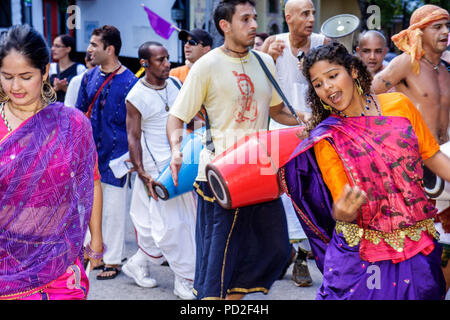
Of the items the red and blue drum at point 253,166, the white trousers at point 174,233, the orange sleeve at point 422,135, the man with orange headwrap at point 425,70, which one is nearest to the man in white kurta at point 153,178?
the white trousers at point 174,233

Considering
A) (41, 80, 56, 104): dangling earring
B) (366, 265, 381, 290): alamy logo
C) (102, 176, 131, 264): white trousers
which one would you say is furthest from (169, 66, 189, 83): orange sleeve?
(366, 265, 381, 290): alamy logo

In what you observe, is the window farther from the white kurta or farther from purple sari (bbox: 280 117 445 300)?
purple sari (bbox: 280 117 445 300)

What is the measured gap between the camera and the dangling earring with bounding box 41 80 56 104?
2684mm

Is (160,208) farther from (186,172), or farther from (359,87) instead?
(359,87)

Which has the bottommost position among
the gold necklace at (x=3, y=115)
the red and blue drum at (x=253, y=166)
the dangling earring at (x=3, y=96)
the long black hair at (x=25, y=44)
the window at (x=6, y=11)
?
the red and blue drum at (x=253, y=166)

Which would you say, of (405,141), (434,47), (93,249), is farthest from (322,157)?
(434,47)

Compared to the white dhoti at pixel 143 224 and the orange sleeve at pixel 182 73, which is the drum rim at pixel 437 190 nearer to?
the white dhoti at pixel 143 224

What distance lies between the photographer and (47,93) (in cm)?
271

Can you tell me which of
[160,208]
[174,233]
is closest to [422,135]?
[174,233]

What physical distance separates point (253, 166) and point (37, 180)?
1.23 meters

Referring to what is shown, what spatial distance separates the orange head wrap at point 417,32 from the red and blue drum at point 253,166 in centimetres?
151

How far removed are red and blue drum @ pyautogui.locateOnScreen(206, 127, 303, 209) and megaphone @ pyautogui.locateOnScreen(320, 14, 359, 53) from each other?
1.41 meters

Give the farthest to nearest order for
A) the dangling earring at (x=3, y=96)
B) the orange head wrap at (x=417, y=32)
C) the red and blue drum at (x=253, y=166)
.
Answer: the orange head wrap at (x=417, y=32)
the red and blue drum at (x=253, y=166)
the dangling earring at (x=3, y=96)

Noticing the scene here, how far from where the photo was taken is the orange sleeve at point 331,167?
2789 mm
